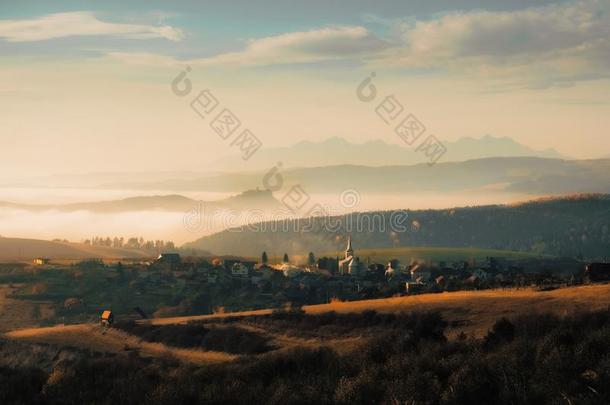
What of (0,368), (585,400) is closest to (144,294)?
(0,368)

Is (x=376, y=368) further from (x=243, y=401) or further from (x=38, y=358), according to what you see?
(x=38, y=358)

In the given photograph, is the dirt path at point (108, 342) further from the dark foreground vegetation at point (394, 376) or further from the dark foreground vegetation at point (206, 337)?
the dark foreground vegetation at point (394, 376)

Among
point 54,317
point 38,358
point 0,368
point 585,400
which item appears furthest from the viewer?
point 54,317

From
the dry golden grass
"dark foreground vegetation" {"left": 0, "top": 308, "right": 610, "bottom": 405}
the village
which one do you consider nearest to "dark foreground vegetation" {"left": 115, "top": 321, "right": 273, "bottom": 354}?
the dry golden grass

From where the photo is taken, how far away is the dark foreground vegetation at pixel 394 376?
36219 mm

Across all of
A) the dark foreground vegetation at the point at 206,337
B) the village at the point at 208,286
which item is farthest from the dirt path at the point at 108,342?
the village at the point at 208,286

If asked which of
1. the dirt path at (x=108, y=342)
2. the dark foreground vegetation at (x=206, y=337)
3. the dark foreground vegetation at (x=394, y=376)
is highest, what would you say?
the dark foreground vegetation at (x=394, y=376)

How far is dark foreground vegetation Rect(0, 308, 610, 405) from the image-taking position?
36219 millimetres

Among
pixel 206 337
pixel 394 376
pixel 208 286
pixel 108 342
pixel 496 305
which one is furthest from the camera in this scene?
pixel 208 286

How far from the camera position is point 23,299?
149500 millimetres

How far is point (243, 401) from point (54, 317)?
10325cm

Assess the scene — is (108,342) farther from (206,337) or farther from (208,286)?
(208,286)

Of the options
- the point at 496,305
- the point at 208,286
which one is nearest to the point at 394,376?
the point at 496,305

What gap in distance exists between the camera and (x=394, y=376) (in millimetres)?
41125
